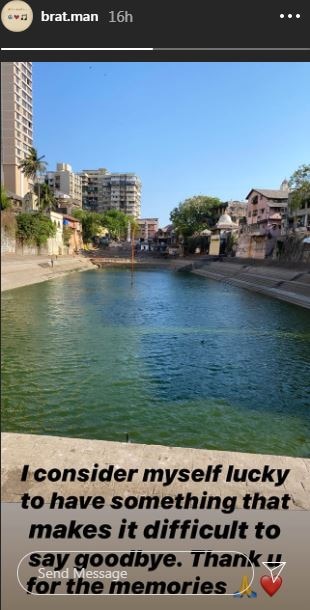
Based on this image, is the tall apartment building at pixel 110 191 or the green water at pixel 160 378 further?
the tall apartment building at pixel 110 191

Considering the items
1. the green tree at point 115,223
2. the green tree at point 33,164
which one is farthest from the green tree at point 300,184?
the green tree at point 115,223

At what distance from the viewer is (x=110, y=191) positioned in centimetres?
17375

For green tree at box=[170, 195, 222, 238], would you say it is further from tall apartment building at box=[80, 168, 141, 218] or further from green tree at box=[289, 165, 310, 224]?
tall apartment building at box=[80, 168, 141, 218]

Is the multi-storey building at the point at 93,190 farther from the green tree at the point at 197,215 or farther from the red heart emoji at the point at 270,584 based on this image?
the red heart emoji at the point at 270,584

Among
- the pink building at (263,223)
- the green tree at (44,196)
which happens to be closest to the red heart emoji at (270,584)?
the pink building at (263,223)

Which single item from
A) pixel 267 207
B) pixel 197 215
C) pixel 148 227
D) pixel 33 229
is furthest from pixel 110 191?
pixel 33 229

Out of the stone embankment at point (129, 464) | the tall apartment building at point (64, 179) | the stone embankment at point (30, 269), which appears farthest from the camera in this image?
the tall apartment building at point (64, 179)

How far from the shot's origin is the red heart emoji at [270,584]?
3.12 metres

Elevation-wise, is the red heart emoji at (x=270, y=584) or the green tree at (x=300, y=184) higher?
the green tree at (x=300, y=184)
